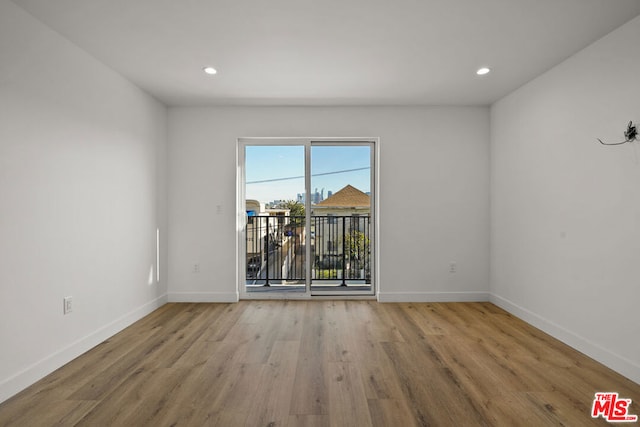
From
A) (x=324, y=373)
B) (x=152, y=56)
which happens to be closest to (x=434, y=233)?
(x=324, y=373)

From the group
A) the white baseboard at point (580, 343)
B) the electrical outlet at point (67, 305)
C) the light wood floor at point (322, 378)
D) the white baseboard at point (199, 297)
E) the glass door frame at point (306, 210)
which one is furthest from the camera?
the glass door frame at point (306, 210)

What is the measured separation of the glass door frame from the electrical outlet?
1.83 meters

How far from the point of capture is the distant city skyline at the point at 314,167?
4.16m

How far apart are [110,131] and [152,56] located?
2.58 feet

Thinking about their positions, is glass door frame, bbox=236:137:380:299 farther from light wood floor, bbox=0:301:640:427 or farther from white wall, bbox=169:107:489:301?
light wood floor, bbox=0:301:640:427

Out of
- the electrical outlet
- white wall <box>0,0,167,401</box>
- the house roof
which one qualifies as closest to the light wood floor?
white wall <box>0,0,167,401</box>

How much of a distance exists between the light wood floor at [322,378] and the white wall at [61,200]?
251 mm

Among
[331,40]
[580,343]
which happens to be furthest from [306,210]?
[580,343]

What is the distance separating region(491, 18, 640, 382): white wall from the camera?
7.27ft

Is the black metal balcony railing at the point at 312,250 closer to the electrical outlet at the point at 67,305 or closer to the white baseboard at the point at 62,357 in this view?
the white baseboard at the point at 62,357

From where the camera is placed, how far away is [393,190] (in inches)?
157

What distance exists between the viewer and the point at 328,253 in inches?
173

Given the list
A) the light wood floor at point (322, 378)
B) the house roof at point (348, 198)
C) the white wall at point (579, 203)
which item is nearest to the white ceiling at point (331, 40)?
the white wall at point (579, 203)

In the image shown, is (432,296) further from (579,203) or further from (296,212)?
(296,212)
